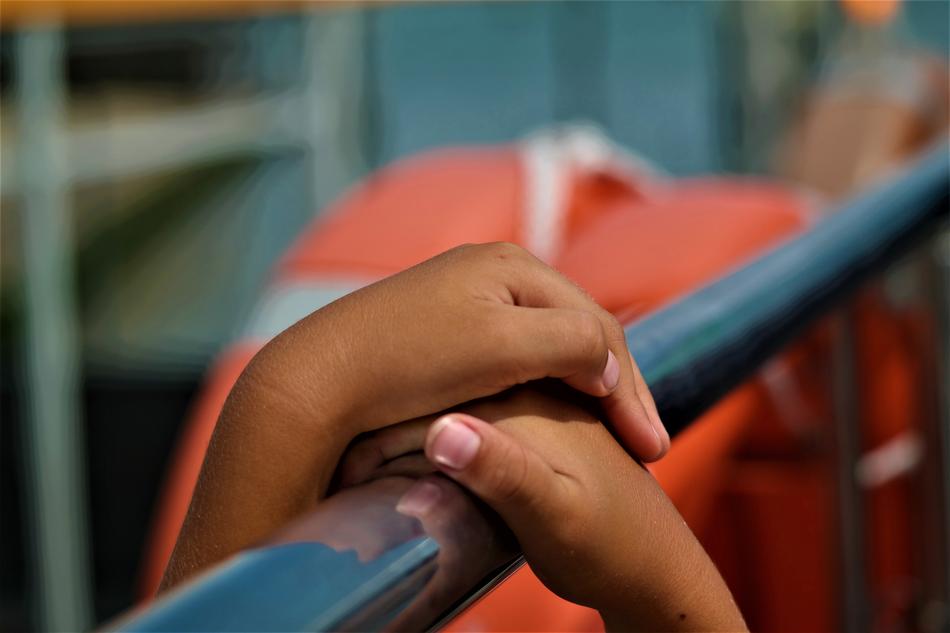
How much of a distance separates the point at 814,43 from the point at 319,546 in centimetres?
199

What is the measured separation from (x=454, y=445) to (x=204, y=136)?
190cm

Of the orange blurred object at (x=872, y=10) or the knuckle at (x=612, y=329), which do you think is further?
the orange blurred object at (x=872, y=10)

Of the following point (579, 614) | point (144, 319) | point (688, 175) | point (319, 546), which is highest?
point (319, 546)

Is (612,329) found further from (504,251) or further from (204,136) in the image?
(204,136)

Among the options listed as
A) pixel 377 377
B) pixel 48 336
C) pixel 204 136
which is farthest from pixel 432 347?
pixel 204 136

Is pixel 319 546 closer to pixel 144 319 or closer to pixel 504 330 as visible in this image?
pixel 504 330

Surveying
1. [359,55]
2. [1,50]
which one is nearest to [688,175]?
[359,55]

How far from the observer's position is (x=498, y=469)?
0.89 ft

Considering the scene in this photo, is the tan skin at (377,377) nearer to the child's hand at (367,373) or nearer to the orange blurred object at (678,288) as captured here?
the child's hand at (367,373)

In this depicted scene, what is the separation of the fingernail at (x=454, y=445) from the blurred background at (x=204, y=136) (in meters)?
1.43

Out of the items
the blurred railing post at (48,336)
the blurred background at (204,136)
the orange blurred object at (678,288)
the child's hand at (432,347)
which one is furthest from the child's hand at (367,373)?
the blurred railing post at (48,336)

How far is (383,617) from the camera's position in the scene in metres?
0.25

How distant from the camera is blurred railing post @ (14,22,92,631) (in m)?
1.81

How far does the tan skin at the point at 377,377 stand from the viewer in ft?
0.97
